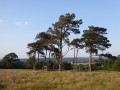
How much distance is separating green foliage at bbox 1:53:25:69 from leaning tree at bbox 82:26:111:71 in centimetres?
2623

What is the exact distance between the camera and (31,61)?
40531 millimetres

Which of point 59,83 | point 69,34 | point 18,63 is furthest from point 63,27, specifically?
point 18,63

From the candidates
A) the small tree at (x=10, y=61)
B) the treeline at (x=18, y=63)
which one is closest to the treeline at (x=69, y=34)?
the treeline at (x=18, y=63)

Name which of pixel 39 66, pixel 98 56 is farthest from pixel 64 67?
pixel 98 56

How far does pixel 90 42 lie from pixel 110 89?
807 inches

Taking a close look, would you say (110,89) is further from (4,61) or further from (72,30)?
(4,61)

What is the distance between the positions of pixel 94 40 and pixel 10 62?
29643 mm

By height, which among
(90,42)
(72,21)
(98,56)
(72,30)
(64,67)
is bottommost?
(64,67)

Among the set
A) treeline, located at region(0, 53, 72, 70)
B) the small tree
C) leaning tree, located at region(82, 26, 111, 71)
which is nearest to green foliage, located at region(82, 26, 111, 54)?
leaning tree, located at region(82, 26, 111, 71)

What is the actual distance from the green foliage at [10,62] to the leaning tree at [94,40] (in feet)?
86.1

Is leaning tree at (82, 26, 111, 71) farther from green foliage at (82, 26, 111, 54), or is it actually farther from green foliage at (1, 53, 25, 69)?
green foliage at (1, 53, 25, 69)

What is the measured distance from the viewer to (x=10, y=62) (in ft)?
140

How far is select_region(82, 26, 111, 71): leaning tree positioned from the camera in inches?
1038

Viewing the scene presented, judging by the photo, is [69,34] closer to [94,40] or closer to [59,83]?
[94,40]
